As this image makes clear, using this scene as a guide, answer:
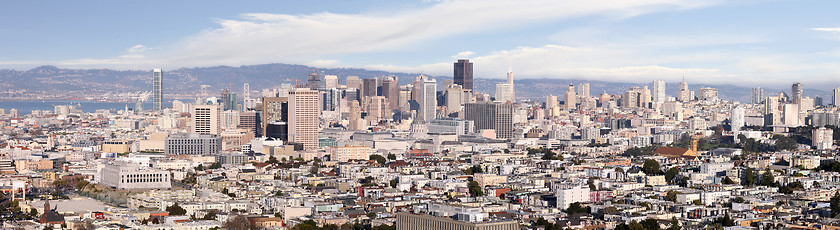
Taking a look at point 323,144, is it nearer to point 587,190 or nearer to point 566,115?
point 587,190

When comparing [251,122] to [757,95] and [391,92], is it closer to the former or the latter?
[391,92]

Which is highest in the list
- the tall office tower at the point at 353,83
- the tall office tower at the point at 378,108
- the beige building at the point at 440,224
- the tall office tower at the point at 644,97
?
the tall office tower at the point at 353,83

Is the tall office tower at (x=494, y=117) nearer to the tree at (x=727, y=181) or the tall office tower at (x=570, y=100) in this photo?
the tall office tower at (x=570, y=100)

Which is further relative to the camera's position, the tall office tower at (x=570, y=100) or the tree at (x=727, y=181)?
the tall office tower at (x=570, y=100)

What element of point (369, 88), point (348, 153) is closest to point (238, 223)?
point (348, 153)

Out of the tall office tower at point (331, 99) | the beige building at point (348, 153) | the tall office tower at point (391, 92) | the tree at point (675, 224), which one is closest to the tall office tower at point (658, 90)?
the tall office tower at point (391, 92)

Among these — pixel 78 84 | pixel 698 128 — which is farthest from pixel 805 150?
pixel 78 84

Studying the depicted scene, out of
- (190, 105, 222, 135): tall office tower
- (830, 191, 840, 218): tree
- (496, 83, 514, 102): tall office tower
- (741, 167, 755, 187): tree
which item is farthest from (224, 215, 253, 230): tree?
(496, 83, 514, 102): tall office tower
